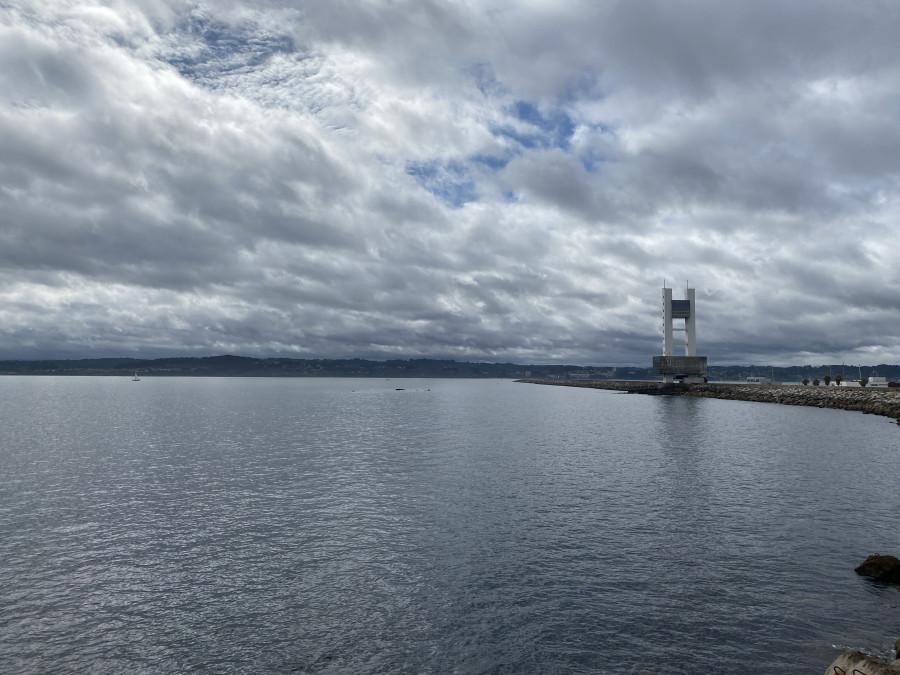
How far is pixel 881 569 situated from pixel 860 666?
34.5 ft

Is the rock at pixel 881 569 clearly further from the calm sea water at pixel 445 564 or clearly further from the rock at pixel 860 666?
the rock at pixel 860 666

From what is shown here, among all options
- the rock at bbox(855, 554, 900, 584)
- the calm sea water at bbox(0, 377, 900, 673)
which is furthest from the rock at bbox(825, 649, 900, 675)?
the rock at bbox(855, 554, 900, 584)

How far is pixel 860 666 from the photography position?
41.1 feet

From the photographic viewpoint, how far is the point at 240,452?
179 feet

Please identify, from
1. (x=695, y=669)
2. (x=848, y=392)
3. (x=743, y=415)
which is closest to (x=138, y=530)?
(x=695, y=669)

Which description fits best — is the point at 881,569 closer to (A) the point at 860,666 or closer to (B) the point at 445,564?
(A) the point at 860,666

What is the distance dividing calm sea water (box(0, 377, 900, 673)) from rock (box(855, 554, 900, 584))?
54 cm

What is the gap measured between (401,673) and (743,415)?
102 m

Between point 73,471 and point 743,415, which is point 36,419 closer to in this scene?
point 73,471

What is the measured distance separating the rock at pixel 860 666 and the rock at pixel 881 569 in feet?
31.5

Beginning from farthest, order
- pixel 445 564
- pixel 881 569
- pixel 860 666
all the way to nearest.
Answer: pixel 445 564 → pixel 881 569 → pixel 860 666

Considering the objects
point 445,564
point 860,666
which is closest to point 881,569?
point 860,666

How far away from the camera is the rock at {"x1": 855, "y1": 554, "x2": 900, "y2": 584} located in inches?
801

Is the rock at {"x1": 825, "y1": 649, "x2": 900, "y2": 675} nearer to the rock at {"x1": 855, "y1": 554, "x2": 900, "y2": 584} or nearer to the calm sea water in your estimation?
the calm sea water
